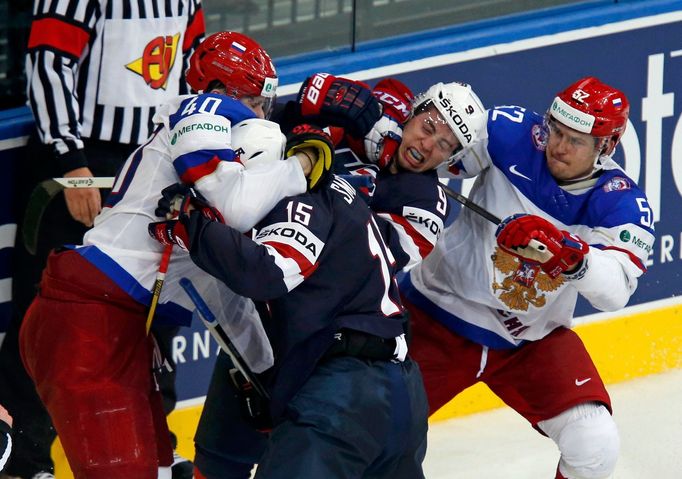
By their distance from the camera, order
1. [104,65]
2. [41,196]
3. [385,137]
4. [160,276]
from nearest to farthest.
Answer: [160,276], [385,137], [41,196], [104,65]

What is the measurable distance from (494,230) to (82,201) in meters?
1.17

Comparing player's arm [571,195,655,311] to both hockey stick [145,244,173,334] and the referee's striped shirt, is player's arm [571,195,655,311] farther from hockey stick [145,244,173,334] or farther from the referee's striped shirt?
the referee's striped shirt

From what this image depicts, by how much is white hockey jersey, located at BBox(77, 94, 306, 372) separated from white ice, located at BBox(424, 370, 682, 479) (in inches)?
54.4

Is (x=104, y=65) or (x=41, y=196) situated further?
(x=104, y=65)

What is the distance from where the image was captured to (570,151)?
407 cm

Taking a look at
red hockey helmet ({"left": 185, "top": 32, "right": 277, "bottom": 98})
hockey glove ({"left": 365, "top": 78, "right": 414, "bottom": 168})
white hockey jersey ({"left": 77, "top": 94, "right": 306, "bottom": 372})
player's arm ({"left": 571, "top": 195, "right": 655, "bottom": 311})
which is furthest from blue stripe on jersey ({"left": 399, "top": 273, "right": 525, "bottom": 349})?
red hockey helmet ({"left": 185, "top": 32, "right": 277, "bottom": 98})

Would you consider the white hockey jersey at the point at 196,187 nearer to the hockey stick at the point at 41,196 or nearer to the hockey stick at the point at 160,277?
the hockey stick at the point at 160,277

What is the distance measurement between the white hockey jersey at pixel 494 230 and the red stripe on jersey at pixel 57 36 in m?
1.15

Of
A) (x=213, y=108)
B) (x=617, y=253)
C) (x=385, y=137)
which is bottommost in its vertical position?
(x=617, y=253)

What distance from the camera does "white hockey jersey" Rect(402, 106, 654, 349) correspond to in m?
4.09

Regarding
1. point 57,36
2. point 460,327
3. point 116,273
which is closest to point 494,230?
point 460,327

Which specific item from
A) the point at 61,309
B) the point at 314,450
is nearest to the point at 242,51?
the point at 61,309

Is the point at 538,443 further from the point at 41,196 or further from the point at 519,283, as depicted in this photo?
the point at 41,196

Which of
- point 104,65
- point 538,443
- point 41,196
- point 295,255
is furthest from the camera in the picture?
point 538,443
